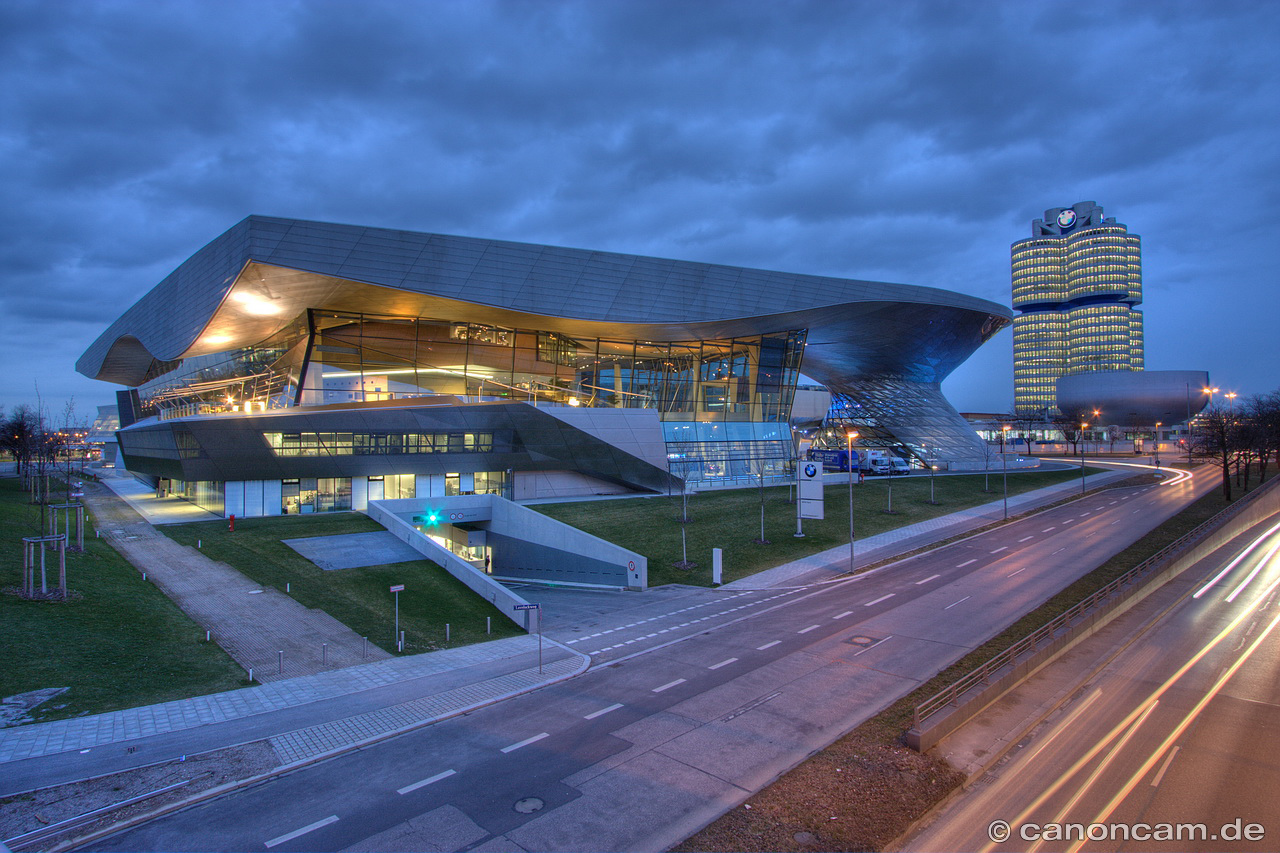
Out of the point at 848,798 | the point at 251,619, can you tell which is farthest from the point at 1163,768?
the point at 251,619

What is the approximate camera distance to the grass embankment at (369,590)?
19.1 meters

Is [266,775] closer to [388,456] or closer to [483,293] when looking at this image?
[483,293]

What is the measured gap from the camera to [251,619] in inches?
730

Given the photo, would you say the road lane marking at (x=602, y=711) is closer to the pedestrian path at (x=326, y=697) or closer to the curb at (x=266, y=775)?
the curb at (x=266, y=775)

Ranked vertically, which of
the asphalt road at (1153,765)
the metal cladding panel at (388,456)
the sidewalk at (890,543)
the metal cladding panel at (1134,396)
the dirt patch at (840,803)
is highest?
the metal cladding panel at (1134,396)

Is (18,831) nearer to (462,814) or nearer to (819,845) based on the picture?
(462,814)

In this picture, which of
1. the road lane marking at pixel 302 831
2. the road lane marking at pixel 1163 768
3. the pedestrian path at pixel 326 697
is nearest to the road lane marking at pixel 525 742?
the pedestrian path at pixel 326 697

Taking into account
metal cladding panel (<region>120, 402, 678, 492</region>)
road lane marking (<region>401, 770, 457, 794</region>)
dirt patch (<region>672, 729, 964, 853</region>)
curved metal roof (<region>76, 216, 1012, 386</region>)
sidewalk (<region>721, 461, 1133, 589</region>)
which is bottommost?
sidewalk (<region>721, 461, 1133, 589</region>)

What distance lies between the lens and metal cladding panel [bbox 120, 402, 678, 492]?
3744cm

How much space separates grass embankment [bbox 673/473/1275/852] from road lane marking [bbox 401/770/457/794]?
4.36 m

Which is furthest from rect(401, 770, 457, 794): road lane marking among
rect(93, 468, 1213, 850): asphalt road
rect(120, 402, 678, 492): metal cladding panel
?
rect(120, 402, 678, 492): metal cladding panel

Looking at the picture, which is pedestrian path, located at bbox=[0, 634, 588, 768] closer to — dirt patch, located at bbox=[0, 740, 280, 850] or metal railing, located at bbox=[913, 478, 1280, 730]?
dirt patch, located at bbox=[0, 740, 280, 850]

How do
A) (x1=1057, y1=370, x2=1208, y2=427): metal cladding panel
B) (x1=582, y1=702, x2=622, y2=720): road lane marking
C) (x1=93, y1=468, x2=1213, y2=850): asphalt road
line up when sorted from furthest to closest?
(x1=1057, y1=370, x2=1208, y2=427): metal cladding panel, (x1=582, y1=702, x2=622, y2=720): road lane marking, (x1=93, y1=468, x2=1213, y2=850): asphalt road

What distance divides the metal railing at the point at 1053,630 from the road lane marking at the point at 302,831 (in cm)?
959
